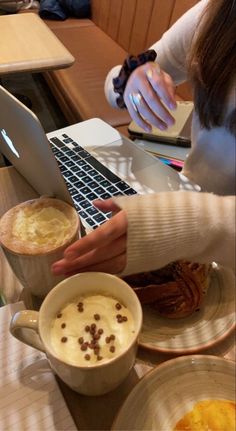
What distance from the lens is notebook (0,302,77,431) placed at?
16.1 inches

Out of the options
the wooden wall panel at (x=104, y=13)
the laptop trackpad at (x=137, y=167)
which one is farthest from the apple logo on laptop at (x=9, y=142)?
the wooden wall panel at (x=104, y=13)

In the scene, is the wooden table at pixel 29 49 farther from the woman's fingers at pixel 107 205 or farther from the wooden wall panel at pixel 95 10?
the woman's fingers at pixel 107 205

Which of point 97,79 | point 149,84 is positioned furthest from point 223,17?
point 97,79

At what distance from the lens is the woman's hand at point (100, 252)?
0.44 m

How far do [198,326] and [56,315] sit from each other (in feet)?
0.57

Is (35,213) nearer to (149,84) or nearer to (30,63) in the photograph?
(149,84)

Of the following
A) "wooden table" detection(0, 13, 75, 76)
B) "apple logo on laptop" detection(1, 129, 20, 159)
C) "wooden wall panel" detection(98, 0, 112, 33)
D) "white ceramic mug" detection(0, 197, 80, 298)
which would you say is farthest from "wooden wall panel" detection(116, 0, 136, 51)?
"white ceramic mug" detection(0, 197, 80, 298)

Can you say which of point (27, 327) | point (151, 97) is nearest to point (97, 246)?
point (27, 327)

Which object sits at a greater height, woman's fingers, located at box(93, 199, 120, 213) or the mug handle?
woman's fingers, located at box(93, 199, 120, 213)

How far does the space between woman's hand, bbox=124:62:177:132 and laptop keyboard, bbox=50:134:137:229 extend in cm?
12

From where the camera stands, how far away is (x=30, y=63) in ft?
4.22

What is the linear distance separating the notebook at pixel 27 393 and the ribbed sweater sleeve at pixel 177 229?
0.15 m

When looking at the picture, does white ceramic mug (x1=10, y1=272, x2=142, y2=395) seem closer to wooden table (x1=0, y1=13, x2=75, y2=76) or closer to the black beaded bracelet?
the black beaded bracelet

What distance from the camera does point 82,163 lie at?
2.62 ft
